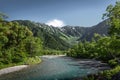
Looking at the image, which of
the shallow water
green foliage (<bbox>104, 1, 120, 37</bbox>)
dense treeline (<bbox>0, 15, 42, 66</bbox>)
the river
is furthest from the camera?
dense treeline (<bbox>0, 15, 42, 66</bbox>)

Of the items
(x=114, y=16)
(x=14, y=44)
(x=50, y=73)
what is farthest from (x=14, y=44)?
(x=114, y=16)

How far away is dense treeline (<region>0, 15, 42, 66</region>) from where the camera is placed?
10469cm

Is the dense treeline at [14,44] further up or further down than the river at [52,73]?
further up

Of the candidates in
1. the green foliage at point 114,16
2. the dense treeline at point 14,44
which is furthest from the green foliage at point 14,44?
the green foliage at point 114,16

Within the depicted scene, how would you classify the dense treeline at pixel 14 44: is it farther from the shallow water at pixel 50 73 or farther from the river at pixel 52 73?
the shallow water at pixel 50 73

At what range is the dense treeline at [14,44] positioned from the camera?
104688 millimetres

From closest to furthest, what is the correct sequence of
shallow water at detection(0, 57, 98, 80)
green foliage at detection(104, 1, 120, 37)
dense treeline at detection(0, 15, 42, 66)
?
green foliage at detection(104, 1, 120, 37) < shallow water at detection(0, 57, 98, 80) < dense treeline at detection(0, 15, 42, 66)

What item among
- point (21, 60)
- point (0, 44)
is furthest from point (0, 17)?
point (21, 60)

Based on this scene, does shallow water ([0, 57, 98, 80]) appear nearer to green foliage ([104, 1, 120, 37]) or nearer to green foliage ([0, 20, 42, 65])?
green foliage ([0, 20, 42, 65])

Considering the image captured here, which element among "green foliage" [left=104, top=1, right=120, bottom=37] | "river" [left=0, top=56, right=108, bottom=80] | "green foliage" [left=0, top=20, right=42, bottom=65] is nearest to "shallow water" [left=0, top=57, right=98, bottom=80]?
"river" [left=0, top=56, right=108, bottom=80]

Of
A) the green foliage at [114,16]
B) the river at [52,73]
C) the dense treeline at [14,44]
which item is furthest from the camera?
the dense treeline at [14,44]

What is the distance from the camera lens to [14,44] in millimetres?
120375

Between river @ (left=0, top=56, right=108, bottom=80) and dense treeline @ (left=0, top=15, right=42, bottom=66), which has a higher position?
dense treeline @ (left=0, top=15, right=42, bottom=66)

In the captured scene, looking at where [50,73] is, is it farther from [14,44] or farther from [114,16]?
[14,44]
